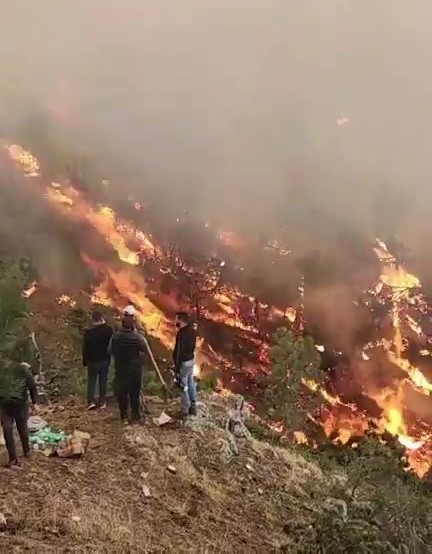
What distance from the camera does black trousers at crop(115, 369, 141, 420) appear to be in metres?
11.4

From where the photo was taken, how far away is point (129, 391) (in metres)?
11.7

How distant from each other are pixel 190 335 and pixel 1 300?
5286mm

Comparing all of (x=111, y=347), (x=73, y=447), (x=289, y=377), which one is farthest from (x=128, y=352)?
(x=289, y=377)

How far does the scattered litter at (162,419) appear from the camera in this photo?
1203 centimetres

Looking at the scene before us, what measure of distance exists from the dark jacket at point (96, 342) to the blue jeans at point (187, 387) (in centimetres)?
145

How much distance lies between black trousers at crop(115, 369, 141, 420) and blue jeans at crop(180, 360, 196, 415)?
726mm

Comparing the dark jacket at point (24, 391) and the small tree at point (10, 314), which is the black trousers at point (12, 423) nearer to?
the dark jacket at point (24, 391)

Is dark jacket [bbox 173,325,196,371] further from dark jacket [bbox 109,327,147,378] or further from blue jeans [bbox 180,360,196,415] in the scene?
dark jacket [bbox 109,327,147,378]

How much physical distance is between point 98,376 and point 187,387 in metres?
1.97

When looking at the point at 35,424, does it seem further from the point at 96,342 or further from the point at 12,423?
the point at 12,423

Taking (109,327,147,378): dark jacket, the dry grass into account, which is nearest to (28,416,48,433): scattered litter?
the dry grass

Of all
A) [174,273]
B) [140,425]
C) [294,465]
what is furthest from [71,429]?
[174,273]

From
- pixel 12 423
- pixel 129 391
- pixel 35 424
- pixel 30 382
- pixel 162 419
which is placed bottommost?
pixel 162 419

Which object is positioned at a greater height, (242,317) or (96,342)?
(96,342)
